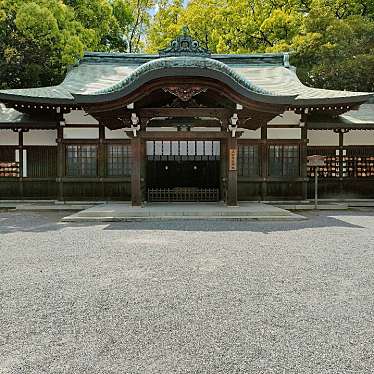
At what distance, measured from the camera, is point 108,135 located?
1354 cm

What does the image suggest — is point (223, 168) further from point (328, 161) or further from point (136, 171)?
point (328, 161)

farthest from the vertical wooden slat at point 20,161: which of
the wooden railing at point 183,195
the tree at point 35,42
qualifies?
the tree at point 35,42

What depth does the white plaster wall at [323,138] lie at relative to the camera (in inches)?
555

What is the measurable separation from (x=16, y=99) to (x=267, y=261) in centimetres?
981

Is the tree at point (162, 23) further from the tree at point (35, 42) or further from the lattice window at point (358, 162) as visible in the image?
the lattice window at point (358, 162)

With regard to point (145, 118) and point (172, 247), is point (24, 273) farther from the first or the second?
point (145, 118)

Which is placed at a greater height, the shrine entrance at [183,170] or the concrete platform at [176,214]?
the shrine entrance at [183,170]

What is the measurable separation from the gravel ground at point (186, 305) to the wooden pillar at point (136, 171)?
4.38 m

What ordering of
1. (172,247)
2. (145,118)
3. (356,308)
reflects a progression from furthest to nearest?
1. (145,118)
2. (172,247)
3. (356,308)

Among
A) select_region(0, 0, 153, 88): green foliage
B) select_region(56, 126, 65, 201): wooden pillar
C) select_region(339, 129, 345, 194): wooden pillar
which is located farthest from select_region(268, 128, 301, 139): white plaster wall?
select_region(0, 0, 153, 88): green foliage

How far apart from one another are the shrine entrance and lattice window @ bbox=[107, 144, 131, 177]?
1092 millimetres

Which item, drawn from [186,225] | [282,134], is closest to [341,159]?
[282,134]

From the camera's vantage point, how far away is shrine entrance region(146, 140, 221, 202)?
14.4 metres

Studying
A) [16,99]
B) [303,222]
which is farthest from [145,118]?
[303,222]
